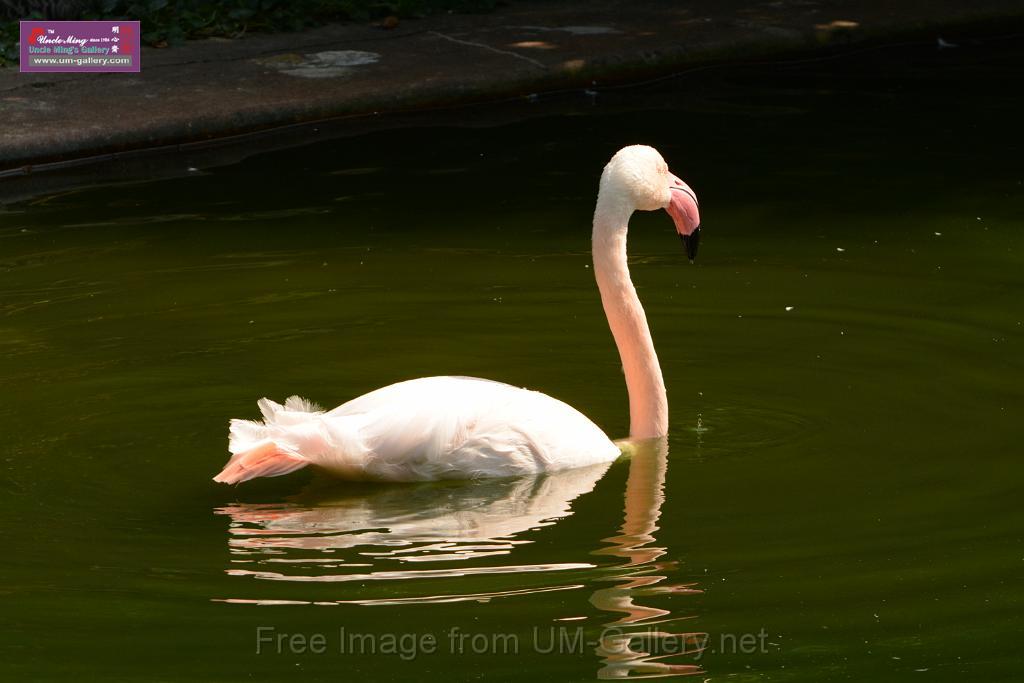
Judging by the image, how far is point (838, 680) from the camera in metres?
3.47

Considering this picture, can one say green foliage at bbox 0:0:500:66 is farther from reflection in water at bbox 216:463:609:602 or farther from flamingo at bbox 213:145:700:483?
reflection in water at bbox 216:463:609:602

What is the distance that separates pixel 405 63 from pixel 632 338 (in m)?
5.82

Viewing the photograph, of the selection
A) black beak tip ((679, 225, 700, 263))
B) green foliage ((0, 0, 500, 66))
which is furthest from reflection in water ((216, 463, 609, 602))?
green foliage ((0, 0, 500, 66))

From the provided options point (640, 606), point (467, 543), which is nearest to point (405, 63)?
point (467, 543)

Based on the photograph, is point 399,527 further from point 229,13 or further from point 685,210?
point 229,13

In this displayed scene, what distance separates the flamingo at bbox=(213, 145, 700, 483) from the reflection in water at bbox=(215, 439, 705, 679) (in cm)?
7

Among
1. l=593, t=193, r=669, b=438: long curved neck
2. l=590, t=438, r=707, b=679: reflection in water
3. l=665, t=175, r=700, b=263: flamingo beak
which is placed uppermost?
l=665, t=175, r=700, b=263: flamingo beak

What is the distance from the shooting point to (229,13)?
458 inches

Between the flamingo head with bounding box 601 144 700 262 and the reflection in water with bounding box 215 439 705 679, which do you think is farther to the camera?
the flamingo head with bounding box 601 144 700 262

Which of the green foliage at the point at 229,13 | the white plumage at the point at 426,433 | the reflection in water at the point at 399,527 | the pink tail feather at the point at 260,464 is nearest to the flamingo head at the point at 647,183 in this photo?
the white plumage at the point at 426,433

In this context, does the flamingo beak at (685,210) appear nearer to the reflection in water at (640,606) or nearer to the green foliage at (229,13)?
the reflection in water at (640,606)

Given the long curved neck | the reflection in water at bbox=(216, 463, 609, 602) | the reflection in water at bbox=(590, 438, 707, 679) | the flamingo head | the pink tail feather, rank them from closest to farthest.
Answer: the reflection in water at bbox=(590, 438, 707, 679) → the reflection in water at bbox=(216, 463, 609, 602) → the pink tail feather → the flamingo head → the long curved neck

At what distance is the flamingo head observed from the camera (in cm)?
483

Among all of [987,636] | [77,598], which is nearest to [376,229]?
[77,598]
